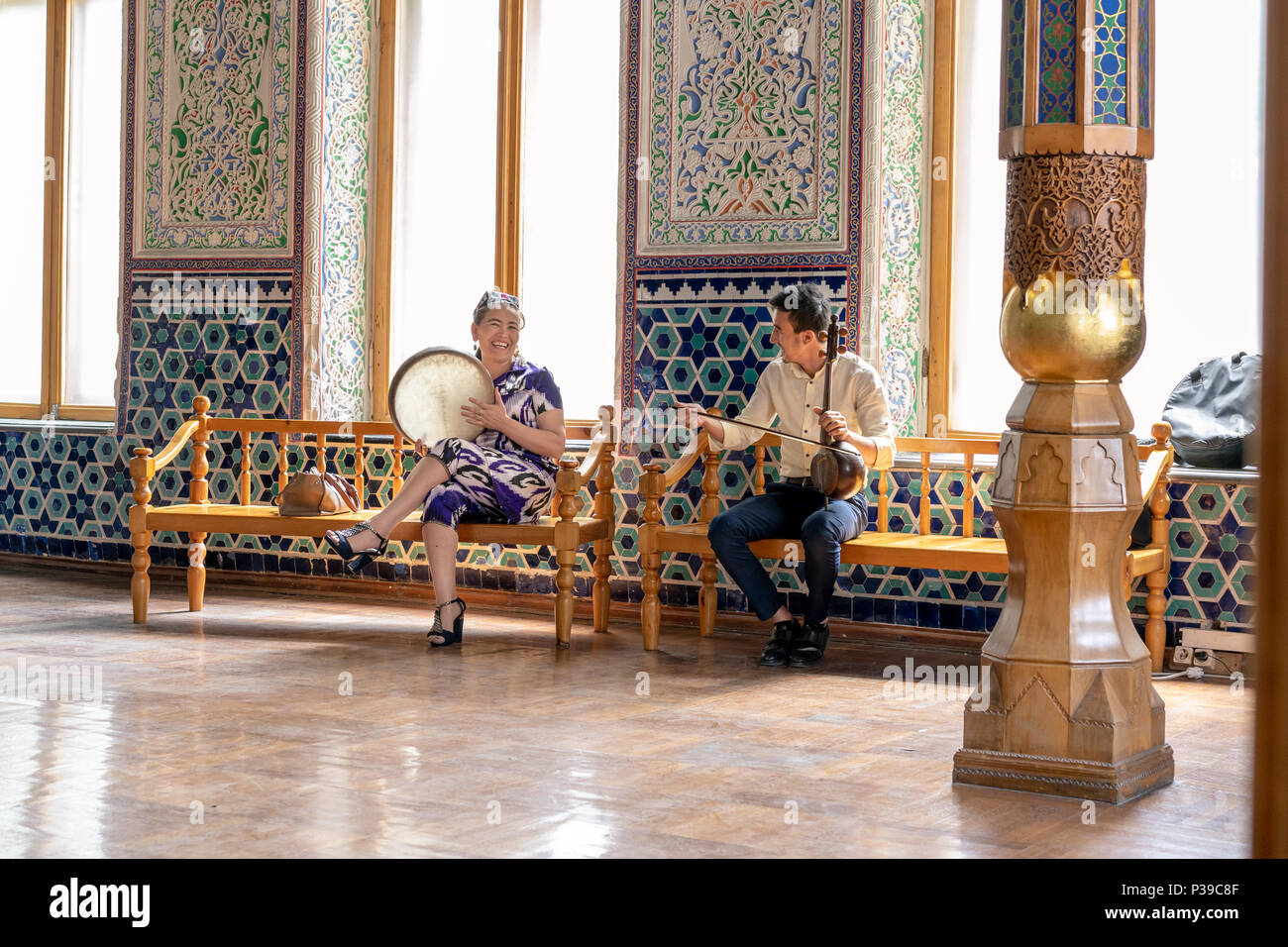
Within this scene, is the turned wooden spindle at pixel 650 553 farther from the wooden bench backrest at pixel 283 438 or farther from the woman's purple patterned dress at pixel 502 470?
the wooden bench backrest at pixel 283 438

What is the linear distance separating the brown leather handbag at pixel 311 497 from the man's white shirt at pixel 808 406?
1780 mm

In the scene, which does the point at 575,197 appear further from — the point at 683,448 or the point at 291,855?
the point at 291,855

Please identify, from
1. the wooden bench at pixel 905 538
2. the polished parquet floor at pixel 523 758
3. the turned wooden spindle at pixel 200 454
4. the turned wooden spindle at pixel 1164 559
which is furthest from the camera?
the turned wooden spindle at pixel 200 454

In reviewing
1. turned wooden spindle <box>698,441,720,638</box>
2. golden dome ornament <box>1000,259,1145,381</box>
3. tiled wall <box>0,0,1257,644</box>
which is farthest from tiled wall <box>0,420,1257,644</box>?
golden dome ornament <box>1000,259,1145,381</box>

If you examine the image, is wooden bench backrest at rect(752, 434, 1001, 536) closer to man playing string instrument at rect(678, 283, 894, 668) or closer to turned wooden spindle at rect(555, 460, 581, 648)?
man playing string instrument at rect(678, 283, 894, 668)

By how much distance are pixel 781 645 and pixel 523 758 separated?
76.6 inches

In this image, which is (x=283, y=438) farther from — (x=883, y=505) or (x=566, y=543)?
(x=883, y=505)

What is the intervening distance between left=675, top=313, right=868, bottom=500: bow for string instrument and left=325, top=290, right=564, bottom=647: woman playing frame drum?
1.04 metres

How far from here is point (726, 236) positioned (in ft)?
22.3

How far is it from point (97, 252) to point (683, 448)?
4.08 metres

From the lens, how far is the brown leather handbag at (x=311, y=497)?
22.0ft

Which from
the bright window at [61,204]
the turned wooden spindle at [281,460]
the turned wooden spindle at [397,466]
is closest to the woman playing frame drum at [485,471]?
the turned wooden spindle at [397,466]

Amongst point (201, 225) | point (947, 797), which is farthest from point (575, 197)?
point (947, 797)

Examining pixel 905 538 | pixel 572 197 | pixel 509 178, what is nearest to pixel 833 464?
pixel 905 538
